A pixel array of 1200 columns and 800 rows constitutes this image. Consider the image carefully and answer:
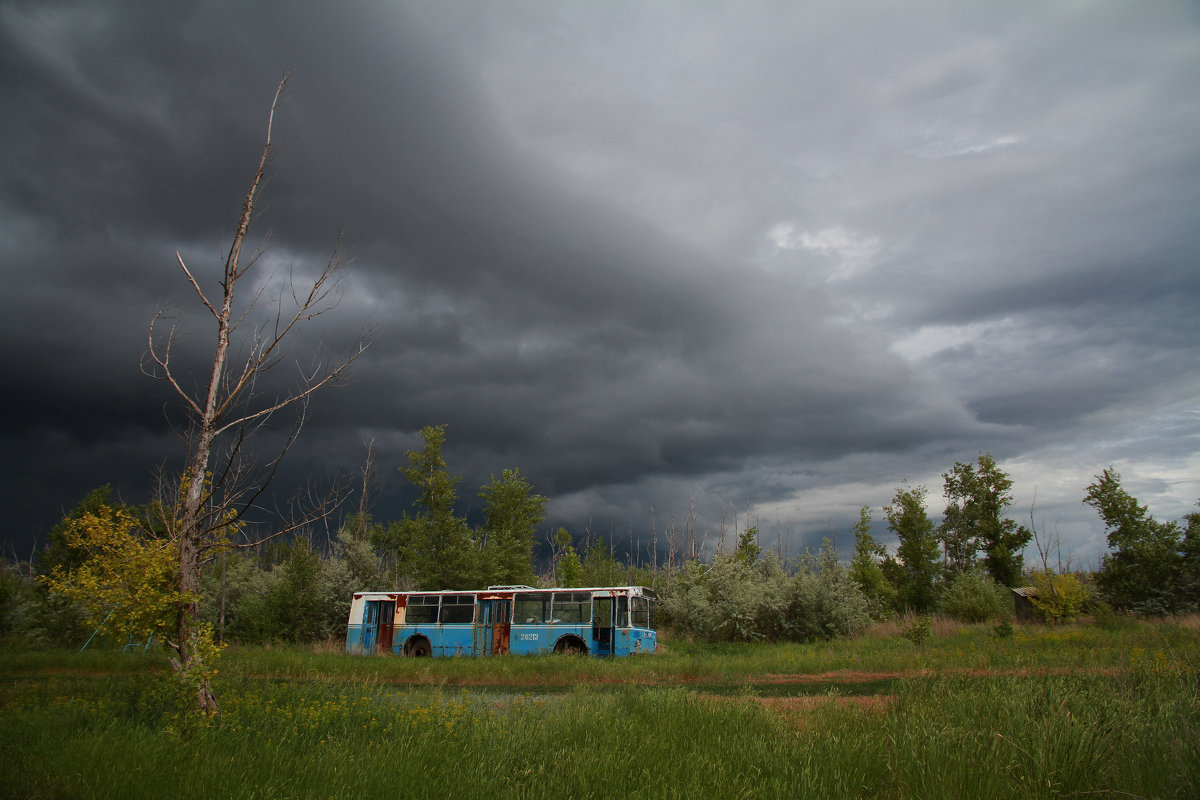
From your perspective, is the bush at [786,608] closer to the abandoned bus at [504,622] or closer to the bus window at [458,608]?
the abandoned bus at [504,622]

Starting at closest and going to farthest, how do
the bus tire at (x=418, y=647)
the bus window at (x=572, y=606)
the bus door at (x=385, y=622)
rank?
the bus window at (x=572, y=606)
the bus tire at (x=418, y=647)
the bus door at (x=385, y=622)

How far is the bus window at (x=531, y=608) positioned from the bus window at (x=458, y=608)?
78.7 inches

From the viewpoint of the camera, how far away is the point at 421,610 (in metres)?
28.1

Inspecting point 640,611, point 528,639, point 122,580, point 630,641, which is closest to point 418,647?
point 528,639

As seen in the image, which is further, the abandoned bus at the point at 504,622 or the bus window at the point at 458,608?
the bus window at the point at 458,608

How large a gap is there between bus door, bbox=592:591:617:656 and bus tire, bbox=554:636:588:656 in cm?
46

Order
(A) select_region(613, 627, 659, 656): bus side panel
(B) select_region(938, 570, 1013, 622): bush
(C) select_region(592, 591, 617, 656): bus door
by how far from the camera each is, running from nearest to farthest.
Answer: (A) select_region(613, 627, 659, 656): bus side panel → (C) select_region(592, 591, 617, 656): bus door → (B) select_region(938, 570, 1013, 622): bush

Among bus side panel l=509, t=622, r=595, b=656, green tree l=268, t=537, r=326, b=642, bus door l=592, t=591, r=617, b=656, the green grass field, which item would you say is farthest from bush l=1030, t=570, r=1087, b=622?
green tree l=268, t=537, r=326, b=642

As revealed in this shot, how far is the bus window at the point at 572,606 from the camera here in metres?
25.1

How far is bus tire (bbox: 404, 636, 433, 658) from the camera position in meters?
27.7

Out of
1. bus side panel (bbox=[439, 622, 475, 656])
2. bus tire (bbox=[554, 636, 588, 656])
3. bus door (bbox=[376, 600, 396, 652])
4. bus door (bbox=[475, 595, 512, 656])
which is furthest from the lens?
bus door (bbox=[376, 600, 396, 652])

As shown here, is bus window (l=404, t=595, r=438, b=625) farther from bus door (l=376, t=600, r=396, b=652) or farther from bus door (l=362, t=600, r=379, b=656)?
bus door (l=362, t=600, r=379, b=656)

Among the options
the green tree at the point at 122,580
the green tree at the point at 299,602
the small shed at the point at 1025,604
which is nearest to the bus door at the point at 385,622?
the green tree at the point at 299,602

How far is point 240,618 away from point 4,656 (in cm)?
1282
